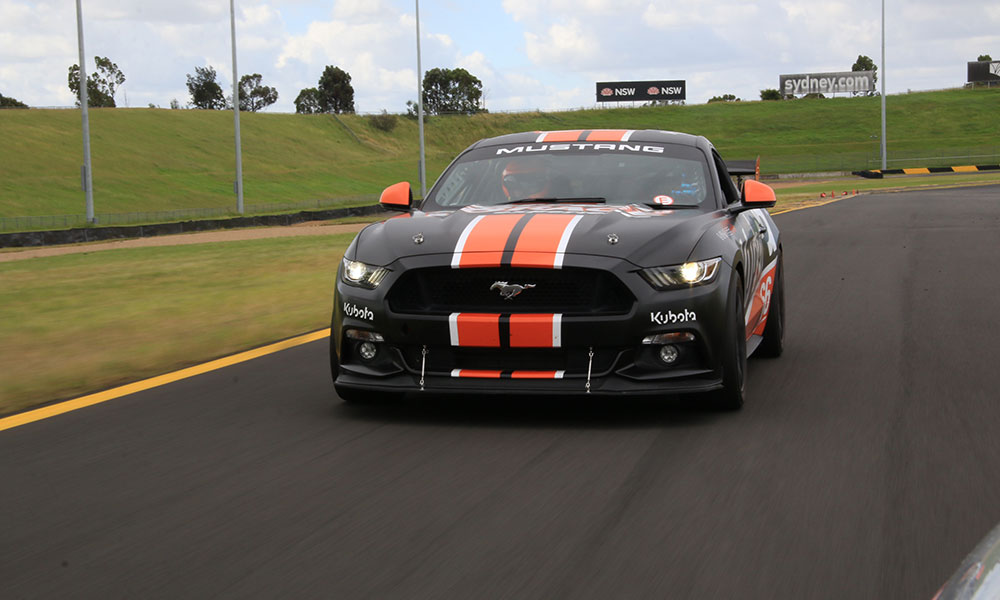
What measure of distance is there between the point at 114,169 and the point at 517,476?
72.6 m

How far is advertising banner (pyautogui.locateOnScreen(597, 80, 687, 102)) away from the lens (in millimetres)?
139750

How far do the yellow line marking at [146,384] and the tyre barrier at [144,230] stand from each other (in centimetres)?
2306

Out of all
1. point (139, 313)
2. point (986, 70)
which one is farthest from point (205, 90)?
point (139, 313)

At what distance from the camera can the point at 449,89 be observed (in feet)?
540

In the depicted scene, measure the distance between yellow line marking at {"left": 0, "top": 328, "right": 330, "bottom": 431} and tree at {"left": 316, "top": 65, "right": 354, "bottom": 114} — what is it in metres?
145

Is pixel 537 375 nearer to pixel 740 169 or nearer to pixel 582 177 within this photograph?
pixel 582 177

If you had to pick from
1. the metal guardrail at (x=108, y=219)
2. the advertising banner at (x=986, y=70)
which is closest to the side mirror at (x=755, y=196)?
the metal guardrail at (x=108, y=219)

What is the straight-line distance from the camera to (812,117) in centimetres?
12556

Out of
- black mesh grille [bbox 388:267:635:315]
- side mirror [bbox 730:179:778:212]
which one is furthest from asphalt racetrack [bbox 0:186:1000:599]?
side mirror [bbox 730:179:778:212]

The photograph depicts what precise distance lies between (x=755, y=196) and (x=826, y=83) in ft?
463

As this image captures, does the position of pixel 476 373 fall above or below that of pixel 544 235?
below

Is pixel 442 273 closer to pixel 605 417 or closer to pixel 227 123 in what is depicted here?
pixel 605 417

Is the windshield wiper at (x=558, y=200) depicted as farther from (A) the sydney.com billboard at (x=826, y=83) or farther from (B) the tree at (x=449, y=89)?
(B) the tree at (x=449, y=89)

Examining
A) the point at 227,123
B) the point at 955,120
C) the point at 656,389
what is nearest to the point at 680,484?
the point at 656,389
